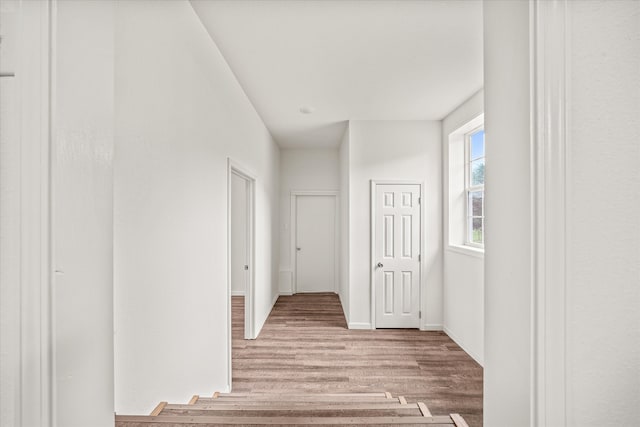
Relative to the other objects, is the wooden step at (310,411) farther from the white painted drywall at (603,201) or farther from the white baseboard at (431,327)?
the white baseboard at (431,327)

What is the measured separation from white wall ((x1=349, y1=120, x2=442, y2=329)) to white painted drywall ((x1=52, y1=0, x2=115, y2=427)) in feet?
12.2

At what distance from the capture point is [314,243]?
614 centimetres

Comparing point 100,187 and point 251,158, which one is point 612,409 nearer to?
point 100,187

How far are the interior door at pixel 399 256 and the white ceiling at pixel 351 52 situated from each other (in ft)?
3.51

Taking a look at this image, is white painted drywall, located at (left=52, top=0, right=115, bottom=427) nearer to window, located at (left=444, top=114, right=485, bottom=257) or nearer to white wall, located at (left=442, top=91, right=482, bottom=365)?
white wall, located at (left=442, top=91, right=482, bottom=365)

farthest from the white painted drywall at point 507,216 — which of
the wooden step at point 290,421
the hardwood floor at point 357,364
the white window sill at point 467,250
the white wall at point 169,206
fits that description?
the white window sill at point 467,250

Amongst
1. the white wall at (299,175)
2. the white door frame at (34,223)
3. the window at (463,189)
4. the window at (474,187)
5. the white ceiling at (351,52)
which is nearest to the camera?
Answer: the white door frame at (34,223)

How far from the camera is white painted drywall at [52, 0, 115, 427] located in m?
0.54

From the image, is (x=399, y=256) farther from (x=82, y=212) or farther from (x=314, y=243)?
(x=82, y=212)

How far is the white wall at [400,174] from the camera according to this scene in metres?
4.25

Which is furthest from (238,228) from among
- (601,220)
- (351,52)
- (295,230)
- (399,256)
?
(601,220)

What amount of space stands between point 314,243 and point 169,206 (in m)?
4.55

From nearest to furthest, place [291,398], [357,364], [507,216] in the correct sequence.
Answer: [507,216] < [291,398] < [357,364]

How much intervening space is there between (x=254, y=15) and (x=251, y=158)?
177cm
